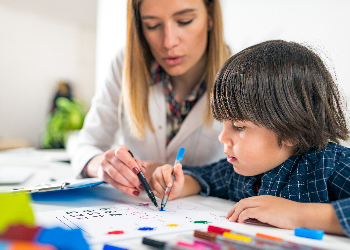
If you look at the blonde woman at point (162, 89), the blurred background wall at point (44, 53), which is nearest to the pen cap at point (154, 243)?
the blonde woman at point (162, 89)

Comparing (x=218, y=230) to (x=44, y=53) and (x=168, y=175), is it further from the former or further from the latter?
(x=44, y=53)

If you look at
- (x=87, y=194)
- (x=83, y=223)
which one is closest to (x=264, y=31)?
(x=87, y=194)

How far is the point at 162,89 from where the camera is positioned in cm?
109

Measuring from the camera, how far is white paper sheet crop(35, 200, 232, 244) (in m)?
0.48

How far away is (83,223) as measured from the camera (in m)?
0.53

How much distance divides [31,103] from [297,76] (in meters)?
4.01

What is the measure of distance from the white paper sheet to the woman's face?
453 mm

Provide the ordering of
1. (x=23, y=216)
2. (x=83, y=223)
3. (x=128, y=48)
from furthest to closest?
(x=128, y=48) < (x=83, y=223) < (x=23, y=216)

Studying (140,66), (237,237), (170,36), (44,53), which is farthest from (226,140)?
(44,53)

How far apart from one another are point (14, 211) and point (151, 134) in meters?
0.77

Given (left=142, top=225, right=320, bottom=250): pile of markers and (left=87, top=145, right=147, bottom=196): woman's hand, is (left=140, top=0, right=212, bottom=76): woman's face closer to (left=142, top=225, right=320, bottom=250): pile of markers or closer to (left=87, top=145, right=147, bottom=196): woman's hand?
(left=87, top=145, right=147, bottom=196): woman's hand

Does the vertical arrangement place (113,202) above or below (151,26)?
below

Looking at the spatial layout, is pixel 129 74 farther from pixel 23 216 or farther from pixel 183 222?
pixel 23 216

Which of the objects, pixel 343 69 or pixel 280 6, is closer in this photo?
pixel 343 69
